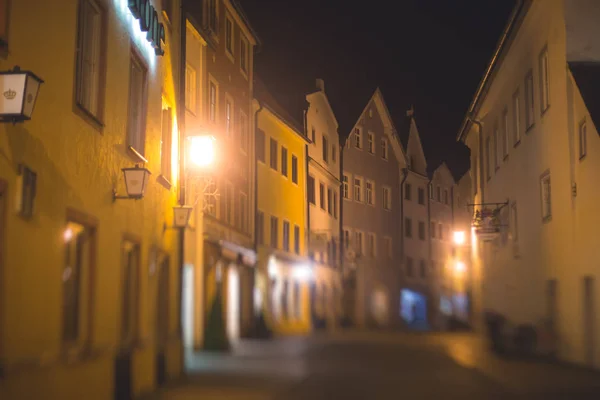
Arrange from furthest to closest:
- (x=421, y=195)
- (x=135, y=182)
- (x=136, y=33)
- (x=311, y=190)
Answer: (x=421, y=195) → (x=311, y=190) → (x=136, y=33) → (x=135, y=182)

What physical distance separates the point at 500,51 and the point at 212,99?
8.68 m

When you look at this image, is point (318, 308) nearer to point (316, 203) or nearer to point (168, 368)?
point (316, 203)

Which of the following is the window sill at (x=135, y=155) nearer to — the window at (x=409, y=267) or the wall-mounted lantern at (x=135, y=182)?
the wall-mounted lantern at (x=135, y=182)

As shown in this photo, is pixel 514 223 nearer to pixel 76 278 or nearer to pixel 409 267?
pixel 76 278

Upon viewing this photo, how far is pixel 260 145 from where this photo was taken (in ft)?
108

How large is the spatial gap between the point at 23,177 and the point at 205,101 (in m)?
16.8

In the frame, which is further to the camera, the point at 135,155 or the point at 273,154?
the point at 273,154

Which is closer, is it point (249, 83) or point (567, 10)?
point (567, 10)

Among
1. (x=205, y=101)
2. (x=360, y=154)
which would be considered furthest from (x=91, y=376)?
(x=360, y=154)

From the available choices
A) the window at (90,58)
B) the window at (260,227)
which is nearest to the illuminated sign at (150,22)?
the window at (90,58)

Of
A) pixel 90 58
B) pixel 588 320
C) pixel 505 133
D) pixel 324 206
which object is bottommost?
pixel 588 320

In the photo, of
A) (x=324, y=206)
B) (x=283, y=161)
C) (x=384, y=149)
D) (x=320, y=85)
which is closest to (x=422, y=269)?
(x=384, y=149)

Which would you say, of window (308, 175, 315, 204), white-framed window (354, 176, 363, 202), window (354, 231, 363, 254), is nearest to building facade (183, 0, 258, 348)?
window (308, 175, 315, 204)

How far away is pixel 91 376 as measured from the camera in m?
10.9
